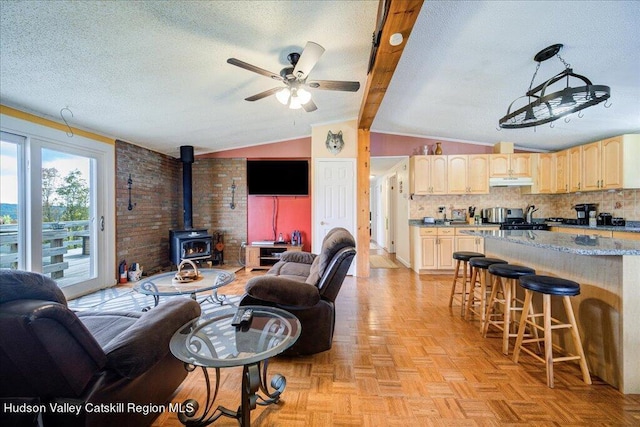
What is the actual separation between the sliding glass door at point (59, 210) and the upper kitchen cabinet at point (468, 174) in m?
5.65

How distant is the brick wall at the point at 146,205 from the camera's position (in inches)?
163

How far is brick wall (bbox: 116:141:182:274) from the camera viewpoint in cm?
415

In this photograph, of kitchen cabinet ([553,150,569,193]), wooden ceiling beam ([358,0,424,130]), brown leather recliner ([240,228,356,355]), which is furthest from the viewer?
kitchen cabinet ([553,150,569,193])

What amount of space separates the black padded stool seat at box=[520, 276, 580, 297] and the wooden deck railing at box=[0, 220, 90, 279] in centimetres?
487

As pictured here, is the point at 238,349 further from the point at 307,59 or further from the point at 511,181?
the point at 511,181

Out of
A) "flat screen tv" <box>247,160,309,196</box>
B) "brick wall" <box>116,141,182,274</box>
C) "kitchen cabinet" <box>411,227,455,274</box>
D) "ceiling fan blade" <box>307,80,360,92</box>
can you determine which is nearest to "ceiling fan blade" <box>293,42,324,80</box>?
"ceiling fan blade" <box>307,80,360,92</box>

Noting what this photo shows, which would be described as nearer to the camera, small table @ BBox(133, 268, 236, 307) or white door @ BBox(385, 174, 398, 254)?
small table @ BBox(133, 268, 236, 307)

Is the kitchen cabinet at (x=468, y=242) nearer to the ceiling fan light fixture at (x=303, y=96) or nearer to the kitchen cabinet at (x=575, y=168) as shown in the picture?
the kitchen cabinet at (x=575, y=168)

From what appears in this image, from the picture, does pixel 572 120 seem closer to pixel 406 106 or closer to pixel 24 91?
pixel 406 106

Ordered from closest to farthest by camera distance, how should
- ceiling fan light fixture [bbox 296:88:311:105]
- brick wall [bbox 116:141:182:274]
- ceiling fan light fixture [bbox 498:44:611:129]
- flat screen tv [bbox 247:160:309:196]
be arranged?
ceiling fan light fixture [bbox 498:44:611:129], ceiling fan light fixture [bbox 296:88:311:105], brick wall [bbox 116:141:182:274], flat screen tv [bbox 247:160:309:196]

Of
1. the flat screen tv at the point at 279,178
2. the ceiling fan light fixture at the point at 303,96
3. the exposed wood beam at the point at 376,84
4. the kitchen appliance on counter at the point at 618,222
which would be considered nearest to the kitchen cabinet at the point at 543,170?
the kitchen appliance on counter at the point at 618,222

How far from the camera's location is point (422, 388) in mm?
1697

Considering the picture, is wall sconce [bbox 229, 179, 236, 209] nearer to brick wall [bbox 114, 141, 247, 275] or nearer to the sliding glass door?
brick wall [bbox 114, 141, 247, 275]

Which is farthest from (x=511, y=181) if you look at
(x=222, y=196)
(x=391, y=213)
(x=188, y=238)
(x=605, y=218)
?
(x=188, y=238)
